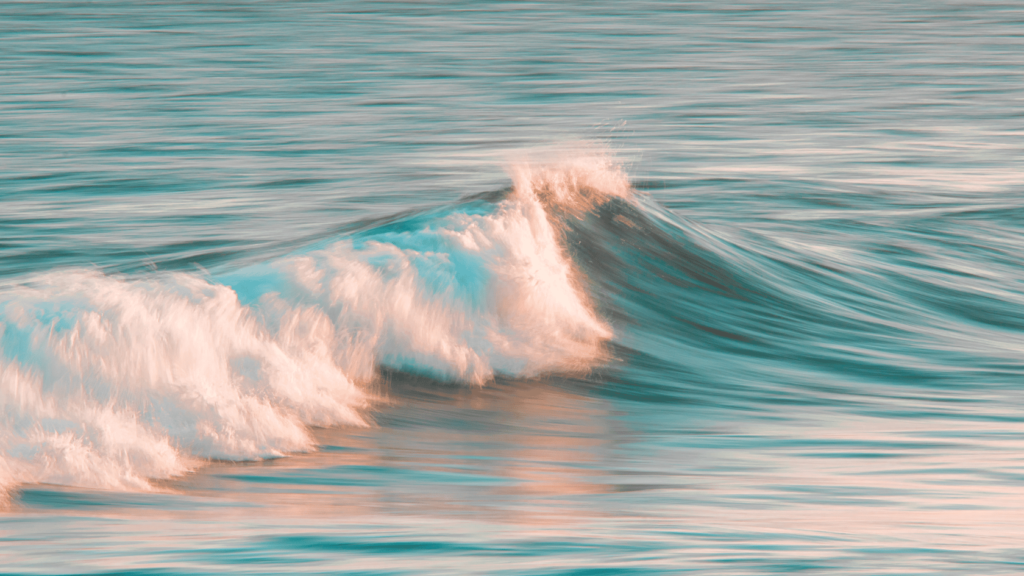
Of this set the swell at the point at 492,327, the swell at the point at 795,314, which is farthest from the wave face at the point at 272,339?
the swell at the point at 795,314

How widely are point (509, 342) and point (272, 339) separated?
1.34m

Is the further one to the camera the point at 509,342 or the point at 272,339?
the point at 509,342

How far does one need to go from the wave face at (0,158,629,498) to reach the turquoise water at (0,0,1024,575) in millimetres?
18

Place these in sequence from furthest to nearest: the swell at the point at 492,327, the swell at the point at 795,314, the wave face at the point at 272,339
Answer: the swell at the point at 795,314, the swell at the point at 492,327, the wave face at the point at 272,339

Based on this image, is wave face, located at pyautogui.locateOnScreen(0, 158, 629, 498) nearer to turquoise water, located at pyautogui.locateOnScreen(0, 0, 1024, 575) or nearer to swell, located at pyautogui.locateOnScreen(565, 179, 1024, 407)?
turquoise water, located at pyautogui.locateOnScreen(0, 0, 1024, 575)

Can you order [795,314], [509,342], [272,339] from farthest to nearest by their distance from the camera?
[795,314], [509,342], [272,339]

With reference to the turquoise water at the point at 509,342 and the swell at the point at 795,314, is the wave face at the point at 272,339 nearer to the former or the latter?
the turquoise water at the point at 509,342

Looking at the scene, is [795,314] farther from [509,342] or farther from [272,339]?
[272,339]

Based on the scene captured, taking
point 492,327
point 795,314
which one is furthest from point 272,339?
point 795,314

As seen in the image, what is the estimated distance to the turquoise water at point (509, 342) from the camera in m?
3.97

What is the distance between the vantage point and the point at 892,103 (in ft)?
60.4

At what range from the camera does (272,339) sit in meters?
6.34

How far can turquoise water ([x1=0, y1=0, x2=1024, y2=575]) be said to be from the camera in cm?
397

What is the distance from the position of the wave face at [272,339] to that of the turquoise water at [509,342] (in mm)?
18
